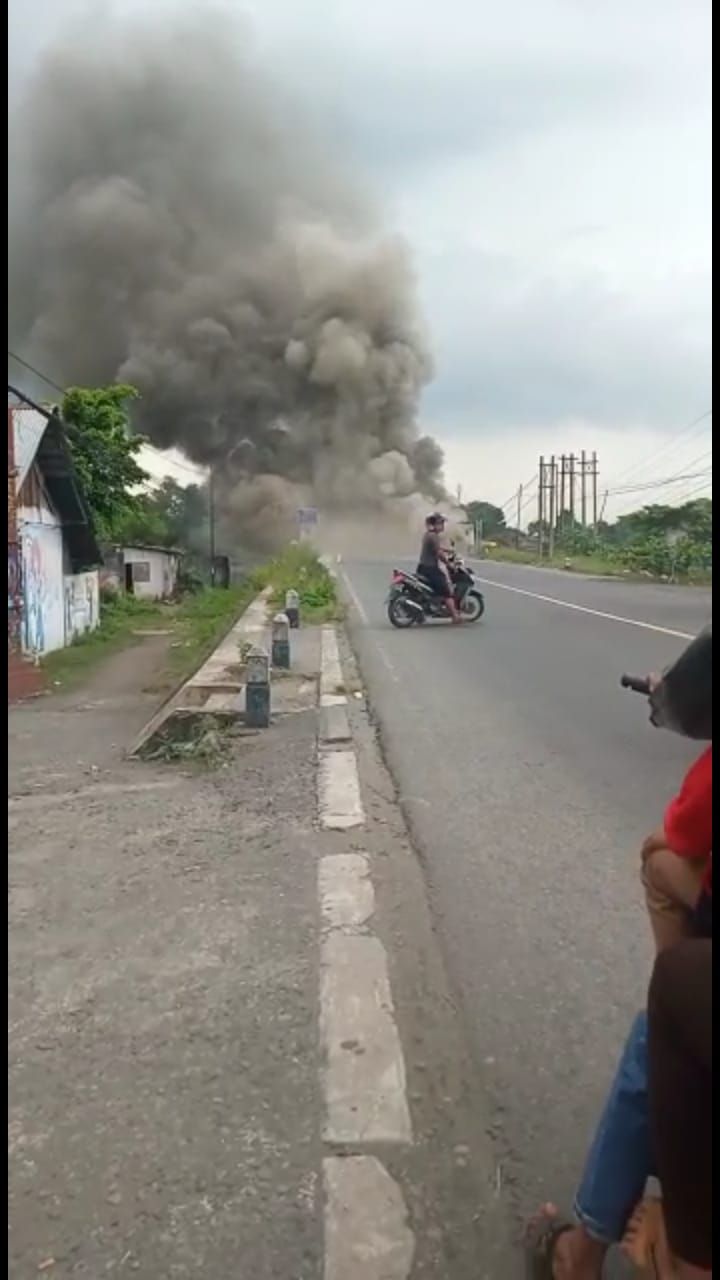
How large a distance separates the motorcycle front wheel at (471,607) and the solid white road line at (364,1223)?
11.7 m

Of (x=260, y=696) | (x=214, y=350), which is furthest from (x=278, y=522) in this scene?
(x=260, y=696)

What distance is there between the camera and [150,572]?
31.8m

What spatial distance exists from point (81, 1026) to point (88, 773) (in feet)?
11.6

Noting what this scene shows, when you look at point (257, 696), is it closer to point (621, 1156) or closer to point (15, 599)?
point (621, 1156)

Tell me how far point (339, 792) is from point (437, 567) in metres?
8.36

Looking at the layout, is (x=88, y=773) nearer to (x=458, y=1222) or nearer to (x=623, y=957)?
(x=623, y=957)

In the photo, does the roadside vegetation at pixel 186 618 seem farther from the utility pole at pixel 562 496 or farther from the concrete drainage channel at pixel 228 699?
the utility pole at pixel 562 496

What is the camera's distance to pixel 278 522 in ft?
129

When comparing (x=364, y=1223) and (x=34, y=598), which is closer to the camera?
(x=364, y=1223)

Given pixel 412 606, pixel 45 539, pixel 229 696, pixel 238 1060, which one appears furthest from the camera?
pixel 45 539

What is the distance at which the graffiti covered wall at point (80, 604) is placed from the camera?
16769mm

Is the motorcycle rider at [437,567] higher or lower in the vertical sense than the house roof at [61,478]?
lower

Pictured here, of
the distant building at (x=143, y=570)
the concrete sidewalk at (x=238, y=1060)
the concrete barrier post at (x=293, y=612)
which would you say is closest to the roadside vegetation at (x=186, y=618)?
the concrete barrier post at (x=293, y=612)

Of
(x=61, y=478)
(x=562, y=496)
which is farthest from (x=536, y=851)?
(x=562, y=496)
